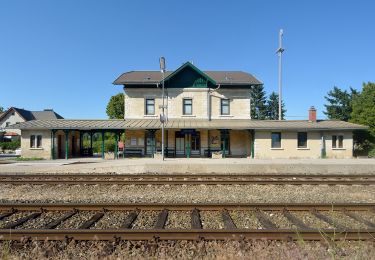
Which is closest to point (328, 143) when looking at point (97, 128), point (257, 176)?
point (257, 176)

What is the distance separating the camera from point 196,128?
21469 millimetres

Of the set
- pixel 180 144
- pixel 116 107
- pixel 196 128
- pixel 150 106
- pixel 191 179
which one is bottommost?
pixel 191 179

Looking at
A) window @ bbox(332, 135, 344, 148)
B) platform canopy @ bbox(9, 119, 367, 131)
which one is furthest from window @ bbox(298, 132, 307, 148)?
window @ bbox(332, 135, 344, 148)

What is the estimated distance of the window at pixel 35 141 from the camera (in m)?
22.7

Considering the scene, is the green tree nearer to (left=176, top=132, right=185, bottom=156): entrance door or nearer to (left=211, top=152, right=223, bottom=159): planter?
(left=211, top=152, right=223, bottom=159): planter

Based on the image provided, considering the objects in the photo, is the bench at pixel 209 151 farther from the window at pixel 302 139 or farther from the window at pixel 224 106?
the window at pixel 302 139

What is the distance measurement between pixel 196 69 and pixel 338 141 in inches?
608

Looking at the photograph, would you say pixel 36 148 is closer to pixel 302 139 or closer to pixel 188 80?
pixel 188 80

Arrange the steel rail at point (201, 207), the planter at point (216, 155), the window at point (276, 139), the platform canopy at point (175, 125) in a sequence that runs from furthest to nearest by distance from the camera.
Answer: the window at point (276, 139) → the planter at point (216, 155) → the platform canopy at point (175, 125) → the steel rail at point (201, 207)

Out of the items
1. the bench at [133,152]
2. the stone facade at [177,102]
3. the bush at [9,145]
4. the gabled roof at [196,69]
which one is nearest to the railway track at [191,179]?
the bench at [133,152]

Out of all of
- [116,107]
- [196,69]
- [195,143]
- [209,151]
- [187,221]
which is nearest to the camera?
[187,221]

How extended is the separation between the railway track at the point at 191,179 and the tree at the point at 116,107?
166ft

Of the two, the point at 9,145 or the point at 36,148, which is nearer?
the point at 36,148

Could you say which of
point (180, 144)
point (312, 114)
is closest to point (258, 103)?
point (312, 114)
